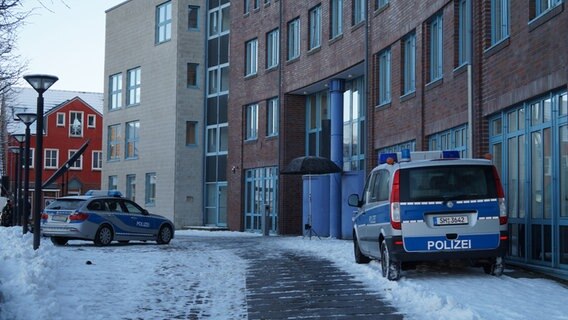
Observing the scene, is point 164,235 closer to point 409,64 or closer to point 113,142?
point 409,64

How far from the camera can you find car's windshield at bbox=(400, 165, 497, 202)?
1259 cm

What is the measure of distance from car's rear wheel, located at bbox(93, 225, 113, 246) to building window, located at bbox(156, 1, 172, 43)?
2230 centimetres

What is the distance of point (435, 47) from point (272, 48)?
1497 centimetres

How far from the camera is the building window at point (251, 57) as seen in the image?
122 ft

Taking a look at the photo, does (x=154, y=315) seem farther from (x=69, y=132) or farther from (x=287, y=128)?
(x=69, y=132)

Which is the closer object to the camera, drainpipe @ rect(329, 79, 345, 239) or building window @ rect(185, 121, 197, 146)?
drainpipe @ rect(329, 79, 345, 239)

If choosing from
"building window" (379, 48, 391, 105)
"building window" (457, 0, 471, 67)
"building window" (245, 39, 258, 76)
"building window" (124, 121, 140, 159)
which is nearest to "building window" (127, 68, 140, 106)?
"building window" (124, 121, 140, 159)

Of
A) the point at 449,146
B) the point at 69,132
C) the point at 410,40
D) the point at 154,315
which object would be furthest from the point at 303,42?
the point at 69,132

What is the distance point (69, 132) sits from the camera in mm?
75938

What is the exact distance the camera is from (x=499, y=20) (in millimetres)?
16703

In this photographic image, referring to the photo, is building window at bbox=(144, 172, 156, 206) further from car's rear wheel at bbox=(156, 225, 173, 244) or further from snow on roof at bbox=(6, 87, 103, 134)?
snow on roof at bbox=(6, 87, 103, 134)

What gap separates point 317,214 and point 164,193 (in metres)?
16.1

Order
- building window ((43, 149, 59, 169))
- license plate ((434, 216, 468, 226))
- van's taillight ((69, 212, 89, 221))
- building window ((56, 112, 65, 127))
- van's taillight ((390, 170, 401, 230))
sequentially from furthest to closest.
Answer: building window ((56, 112, 65, 127))
building window ((43, 149, 59, 169))
van's taillight ((69, 212, 89, 221))
van's taillight ((390, 170, 401, 230))
license plate ((434, 216, 468, 226))

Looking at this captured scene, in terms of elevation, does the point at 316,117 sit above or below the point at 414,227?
above
